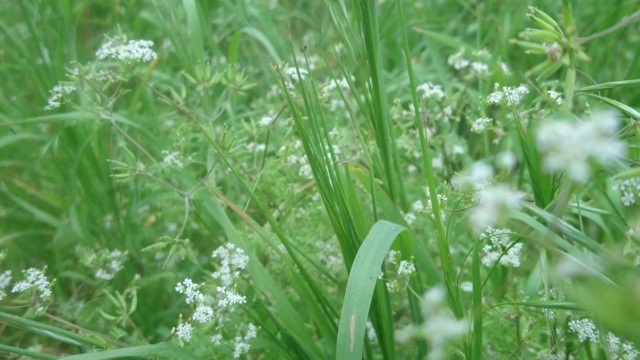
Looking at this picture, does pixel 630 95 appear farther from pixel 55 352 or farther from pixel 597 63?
pixel 55 352

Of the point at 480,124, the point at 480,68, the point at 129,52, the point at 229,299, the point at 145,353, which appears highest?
the point at 480,68

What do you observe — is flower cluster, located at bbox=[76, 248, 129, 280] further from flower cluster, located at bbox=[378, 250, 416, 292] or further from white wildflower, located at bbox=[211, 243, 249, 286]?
flower cluster, located at bbox=[378, 250, 416, 292]

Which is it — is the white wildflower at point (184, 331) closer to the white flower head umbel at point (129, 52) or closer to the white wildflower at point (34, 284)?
the white wildflower at point (34, 284)

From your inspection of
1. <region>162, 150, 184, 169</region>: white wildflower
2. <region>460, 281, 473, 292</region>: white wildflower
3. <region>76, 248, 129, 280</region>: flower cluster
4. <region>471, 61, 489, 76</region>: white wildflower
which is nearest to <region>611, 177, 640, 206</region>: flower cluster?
<region>460, 281, 473, 292</region>: white wildflower

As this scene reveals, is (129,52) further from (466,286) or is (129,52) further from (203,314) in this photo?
(466,286)

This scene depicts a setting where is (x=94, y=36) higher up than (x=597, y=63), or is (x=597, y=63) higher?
(x=94, y=36)

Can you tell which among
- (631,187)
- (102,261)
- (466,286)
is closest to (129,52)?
(102,261)

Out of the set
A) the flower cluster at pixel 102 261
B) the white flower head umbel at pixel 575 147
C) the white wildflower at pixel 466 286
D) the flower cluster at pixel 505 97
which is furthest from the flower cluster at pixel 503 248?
the flower cluster at pixel 102 261

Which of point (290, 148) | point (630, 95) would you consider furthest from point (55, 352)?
point (630, 95)
